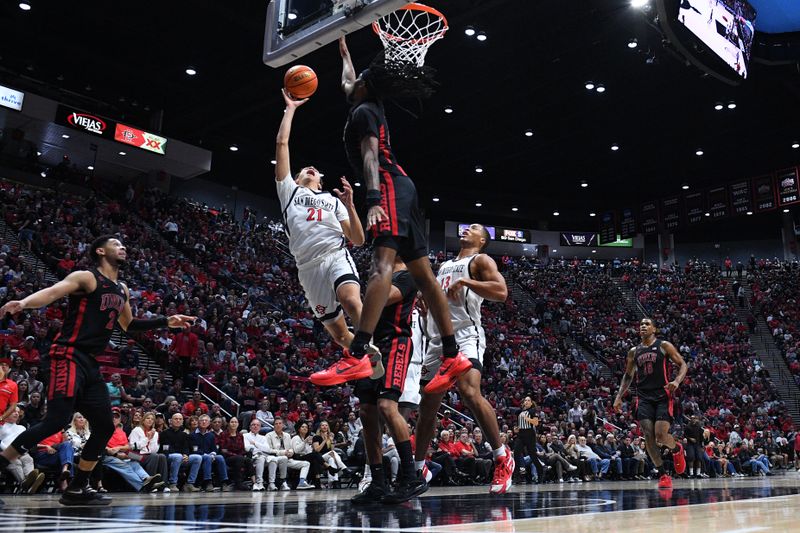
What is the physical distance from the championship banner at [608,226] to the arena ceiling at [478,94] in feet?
5.15

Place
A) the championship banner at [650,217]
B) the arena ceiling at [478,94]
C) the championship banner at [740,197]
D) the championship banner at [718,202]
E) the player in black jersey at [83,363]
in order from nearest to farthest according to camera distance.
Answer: the player in black jersey at [83,363] < the arena ceiling at [478,94] < the championship banner at [740,197] < the championship banner at [718,202] < the championship banner at [650,217]

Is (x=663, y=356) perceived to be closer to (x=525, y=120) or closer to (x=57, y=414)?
(x=57, y=414)

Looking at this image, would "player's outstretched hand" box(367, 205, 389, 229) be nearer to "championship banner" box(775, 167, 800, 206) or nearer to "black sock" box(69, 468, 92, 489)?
"black sock" box(69, 468, 92, 489)

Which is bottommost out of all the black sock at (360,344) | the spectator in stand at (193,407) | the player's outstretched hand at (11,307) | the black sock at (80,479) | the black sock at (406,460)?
the black sock at (80,479)

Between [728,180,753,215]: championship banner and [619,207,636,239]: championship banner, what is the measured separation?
4.46 metres

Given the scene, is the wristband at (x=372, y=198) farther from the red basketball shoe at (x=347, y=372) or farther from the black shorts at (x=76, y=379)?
the black shorts at (x=76, y=379)

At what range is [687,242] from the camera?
110 feet

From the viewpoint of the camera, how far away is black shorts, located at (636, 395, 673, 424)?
6.99 m

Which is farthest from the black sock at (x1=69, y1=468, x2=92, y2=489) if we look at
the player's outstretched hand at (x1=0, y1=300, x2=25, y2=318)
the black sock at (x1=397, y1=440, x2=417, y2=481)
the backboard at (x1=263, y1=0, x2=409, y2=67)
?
the backboard at (x1=263, y1=0, x2=409, y2=67)

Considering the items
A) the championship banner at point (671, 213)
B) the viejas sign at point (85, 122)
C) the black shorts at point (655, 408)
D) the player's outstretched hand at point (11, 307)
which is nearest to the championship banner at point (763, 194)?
the championship banner at point (671, 213)

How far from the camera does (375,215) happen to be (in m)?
3.24

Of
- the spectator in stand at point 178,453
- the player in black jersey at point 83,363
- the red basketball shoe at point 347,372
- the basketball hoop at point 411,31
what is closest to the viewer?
the red basketball shoe at point 347,372

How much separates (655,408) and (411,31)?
468 centimetres

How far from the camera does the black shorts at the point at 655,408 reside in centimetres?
699
